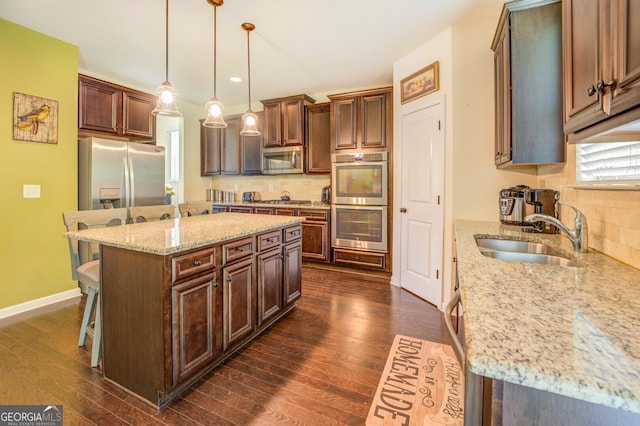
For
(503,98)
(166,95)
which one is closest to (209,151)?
(166,95)

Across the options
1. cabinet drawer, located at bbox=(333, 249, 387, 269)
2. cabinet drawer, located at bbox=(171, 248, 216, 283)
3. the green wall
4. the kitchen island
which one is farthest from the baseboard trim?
cabinet drawer, located at bbox=(333, 249, 387, 269)

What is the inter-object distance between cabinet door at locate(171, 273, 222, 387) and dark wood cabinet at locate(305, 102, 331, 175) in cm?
301

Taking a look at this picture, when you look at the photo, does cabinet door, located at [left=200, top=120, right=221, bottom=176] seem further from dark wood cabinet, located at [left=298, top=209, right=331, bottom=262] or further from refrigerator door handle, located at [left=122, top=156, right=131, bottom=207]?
dark wood cabinet, located at [left=298, top=209, right=331, bottom=262]

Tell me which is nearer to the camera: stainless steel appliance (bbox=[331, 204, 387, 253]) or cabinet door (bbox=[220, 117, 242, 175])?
stainless steel appliance (bbox=[331, 204, 387, 253])

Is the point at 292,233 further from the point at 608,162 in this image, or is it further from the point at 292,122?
the point at 292,122

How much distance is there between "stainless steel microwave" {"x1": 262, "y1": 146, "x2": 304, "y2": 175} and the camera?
183 inches

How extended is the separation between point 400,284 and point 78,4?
424 cm

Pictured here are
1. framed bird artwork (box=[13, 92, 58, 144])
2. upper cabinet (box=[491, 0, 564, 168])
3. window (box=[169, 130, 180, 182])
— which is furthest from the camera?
window (box=[169, 130, 180, 182])

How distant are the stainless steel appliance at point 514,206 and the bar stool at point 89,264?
3.07 m

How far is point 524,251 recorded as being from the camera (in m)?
1.92

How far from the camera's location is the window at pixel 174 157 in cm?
530

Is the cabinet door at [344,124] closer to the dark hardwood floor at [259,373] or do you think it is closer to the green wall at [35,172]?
the dark hardwood floor at [259,373]


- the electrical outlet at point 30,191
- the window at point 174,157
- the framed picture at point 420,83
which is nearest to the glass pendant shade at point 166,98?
A: the electrical outlet at point 30,191

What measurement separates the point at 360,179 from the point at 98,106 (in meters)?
3.38
